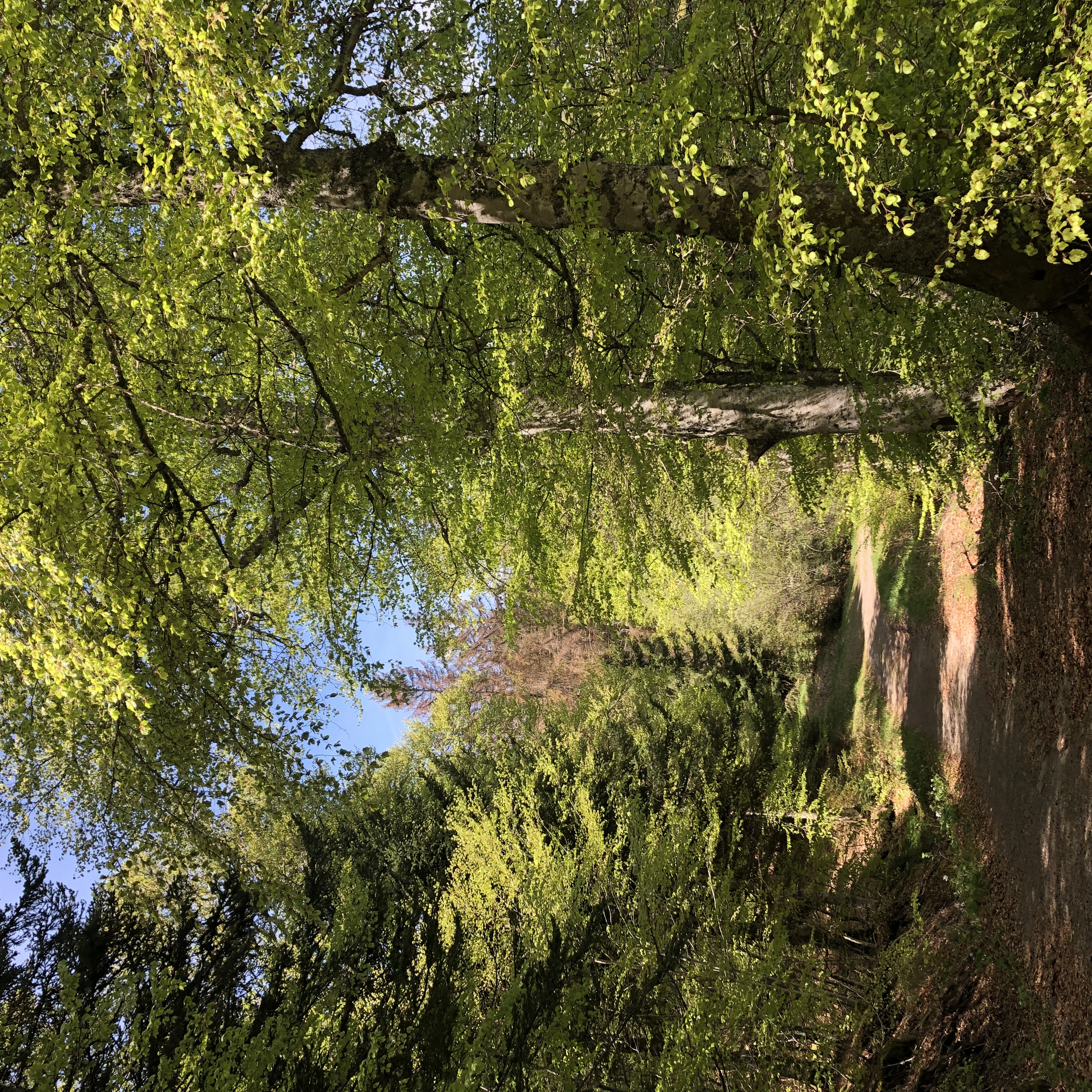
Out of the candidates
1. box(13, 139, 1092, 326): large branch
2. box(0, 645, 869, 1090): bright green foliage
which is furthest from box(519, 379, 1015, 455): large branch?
box(0, 645, 869, 1090): bright green foliage

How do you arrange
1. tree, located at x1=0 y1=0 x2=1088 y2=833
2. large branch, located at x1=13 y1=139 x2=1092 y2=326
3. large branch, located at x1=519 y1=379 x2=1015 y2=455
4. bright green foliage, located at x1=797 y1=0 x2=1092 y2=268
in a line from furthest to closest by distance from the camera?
large branch, located at x1=519 y1=379 x2=1015 y2=455, large branch, located at x1=13 y1=139 x2=1092 y2=326, tree, located at x1=0 y1=0 x2=1088 y2=833, bright green foliage, located at x1=797 y1=0 x2=1092 y2=268

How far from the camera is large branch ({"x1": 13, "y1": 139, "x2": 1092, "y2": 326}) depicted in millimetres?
3662

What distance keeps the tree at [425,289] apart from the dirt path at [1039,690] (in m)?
0.80

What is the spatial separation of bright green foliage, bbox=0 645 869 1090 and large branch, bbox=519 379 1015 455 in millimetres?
3298

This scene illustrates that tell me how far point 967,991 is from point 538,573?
516 cm

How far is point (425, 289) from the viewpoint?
6.81 meters

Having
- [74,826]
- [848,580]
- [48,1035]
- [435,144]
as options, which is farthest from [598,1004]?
[848,580]

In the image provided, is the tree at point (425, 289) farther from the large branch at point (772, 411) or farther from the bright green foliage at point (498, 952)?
the bright green foliage at point (498, 952)

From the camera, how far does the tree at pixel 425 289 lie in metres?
3.19

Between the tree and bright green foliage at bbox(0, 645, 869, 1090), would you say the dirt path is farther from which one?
bright green foliage at bbox(0, 645, 869, 1090)

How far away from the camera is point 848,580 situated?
15484 millimetres

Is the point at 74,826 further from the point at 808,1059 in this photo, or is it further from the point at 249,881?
the point at 808,1059

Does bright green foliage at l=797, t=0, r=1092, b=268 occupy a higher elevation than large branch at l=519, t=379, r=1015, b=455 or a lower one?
lower

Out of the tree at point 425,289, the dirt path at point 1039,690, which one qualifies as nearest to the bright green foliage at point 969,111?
the tree at point 425,289
